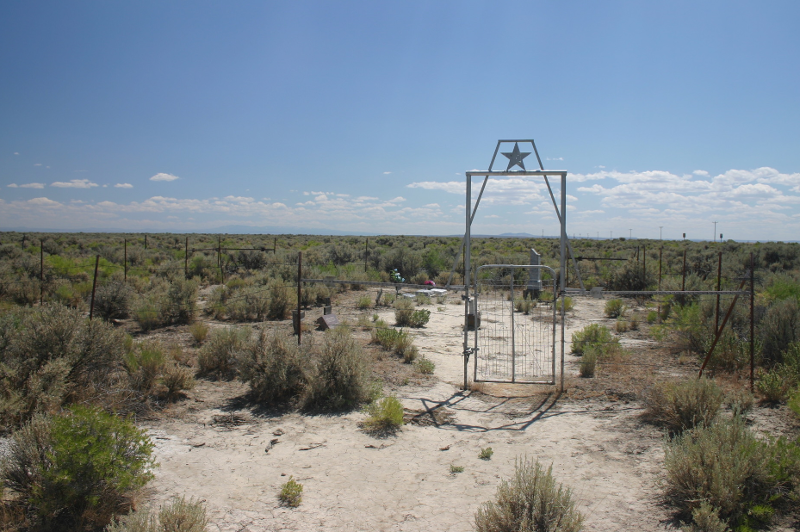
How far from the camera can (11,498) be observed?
14.0ft

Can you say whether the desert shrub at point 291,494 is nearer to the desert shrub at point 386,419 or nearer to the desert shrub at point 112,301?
the desert shrub at point 386,419

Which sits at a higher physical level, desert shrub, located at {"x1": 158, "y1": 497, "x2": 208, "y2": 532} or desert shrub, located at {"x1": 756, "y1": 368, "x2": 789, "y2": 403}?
desert shrub, located at {"x1": 756, "y1": 368, "x2": 789, "y2": 403}

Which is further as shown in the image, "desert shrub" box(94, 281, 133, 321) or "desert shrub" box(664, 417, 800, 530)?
"desert shrub" box(94, 281, 133, 321)

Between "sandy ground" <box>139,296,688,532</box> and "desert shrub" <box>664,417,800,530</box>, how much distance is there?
1.16 ft

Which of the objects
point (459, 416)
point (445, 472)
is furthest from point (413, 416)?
point (445, 472)

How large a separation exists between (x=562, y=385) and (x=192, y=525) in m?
6.18

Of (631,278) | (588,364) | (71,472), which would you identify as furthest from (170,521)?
(631,278)

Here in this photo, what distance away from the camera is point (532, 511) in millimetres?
3877

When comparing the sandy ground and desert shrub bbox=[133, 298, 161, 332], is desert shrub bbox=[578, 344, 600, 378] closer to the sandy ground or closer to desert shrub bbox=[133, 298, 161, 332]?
the sandy ground

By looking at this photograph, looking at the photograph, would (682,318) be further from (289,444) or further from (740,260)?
(740,260)

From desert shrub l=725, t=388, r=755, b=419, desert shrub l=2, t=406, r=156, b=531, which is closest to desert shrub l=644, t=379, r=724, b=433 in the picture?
desert shrub l=725, t=388, r=755, b=419

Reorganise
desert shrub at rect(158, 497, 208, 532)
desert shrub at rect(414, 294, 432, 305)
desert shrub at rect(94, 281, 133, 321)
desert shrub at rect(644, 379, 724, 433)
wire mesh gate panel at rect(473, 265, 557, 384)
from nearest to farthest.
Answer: desert shrub at rect(158, 497, 208, 532)
desert shrub at rect(644, 379, 724, 433)
wire mesh gate panel at rect(473, 265, 557, 384)
desert shrub at rect(94, 281, 133, 321)
desert shrub at rect(414, 294, 432, 305)

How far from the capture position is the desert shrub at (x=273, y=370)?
7586 millimetres

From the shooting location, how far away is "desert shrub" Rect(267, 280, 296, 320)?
1474cm
